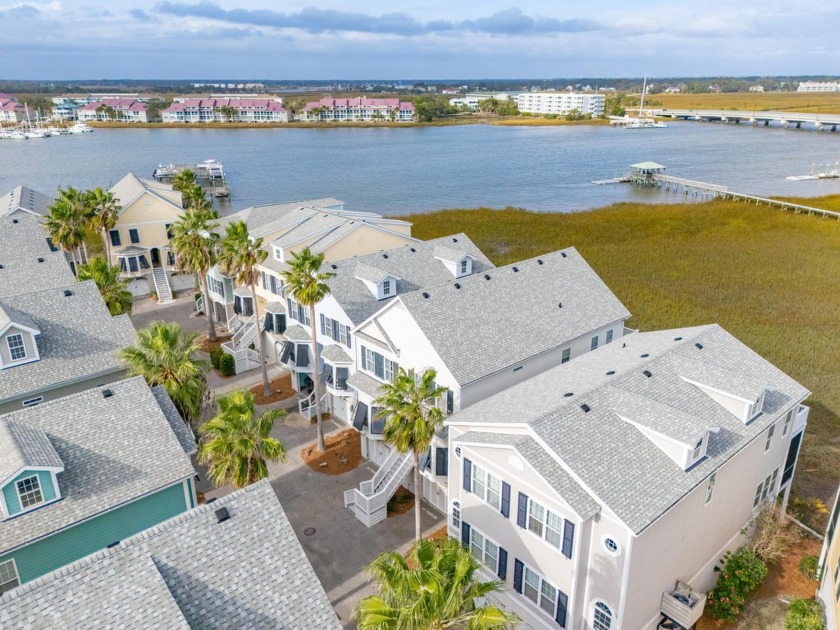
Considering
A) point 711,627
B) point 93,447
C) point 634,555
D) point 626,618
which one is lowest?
point 711,627

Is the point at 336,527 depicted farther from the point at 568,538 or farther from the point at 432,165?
the point at 432,165

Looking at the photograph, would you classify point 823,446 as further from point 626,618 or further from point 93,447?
point 93,447

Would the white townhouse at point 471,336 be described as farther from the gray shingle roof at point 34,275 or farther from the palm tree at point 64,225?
the palm tree at point 64,225

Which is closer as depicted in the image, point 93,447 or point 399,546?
point 93,447

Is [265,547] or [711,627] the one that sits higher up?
[265,547]

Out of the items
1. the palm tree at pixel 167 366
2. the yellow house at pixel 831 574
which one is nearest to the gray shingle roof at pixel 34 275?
the palm tree at pixel 167 366

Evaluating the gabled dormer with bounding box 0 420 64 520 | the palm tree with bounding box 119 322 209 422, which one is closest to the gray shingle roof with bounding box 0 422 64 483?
the gabled dormer with bounding box 0 420 64 520

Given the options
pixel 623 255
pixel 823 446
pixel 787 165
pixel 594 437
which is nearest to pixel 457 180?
pixel 623 255
